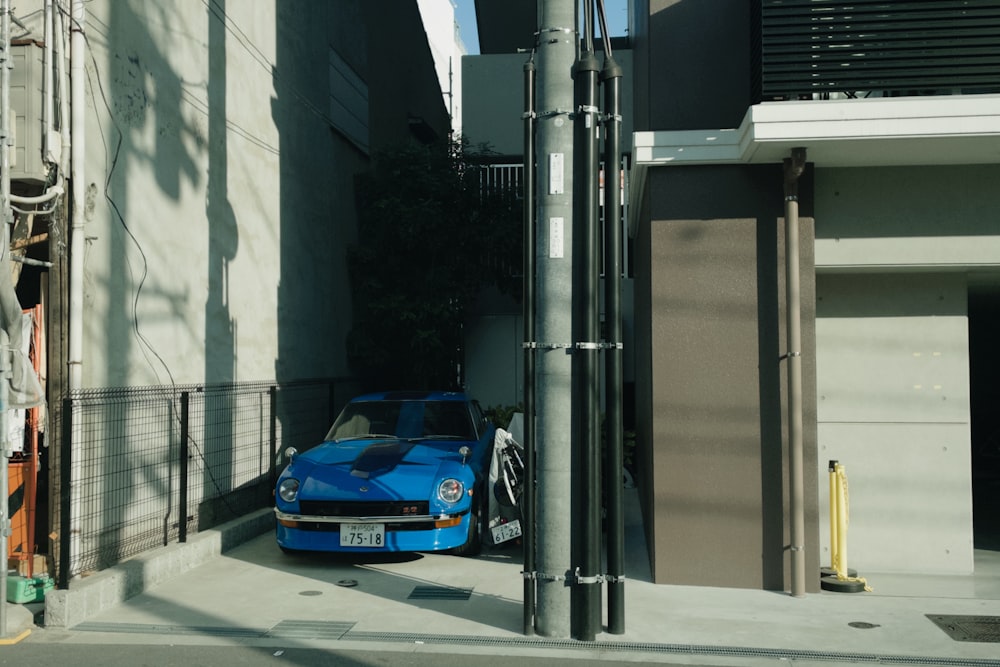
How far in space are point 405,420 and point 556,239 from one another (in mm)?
4334

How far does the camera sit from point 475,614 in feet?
20.9

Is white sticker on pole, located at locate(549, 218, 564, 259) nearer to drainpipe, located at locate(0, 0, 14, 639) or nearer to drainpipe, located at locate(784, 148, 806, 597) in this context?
drainpipe, located at locate(784, 148, 806, 597)

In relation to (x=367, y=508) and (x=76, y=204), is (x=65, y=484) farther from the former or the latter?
(x=367, y=508)

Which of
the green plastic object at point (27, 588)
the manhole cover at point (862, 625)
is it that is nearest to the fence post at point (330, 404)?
the green plastic object at point (27, 588)

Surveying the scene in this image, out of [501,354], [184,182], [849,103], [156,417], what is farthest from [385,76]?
[849,103]

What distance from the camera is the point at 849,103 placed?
6449mm

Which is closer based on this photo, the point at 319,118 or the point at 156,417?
the point at 156,417

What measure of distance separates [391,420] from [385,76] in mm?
8954

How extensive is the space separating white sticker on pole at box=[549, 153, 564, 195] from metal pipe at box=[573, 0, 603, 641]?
0.10 metres

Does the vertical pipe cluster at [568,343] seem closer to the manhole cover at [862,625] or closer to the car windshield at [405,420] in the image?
the manhole cover at [862,625]

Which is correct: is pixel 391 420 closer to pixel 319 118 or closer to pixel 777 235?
pixel 777 235

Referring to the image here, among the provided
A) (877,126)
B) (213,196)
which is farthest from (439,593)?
(213,196)

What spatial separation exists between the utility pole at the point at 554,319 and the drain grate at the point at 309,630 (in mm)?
1275

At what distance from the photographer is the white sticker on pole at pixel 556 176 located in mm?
5883
